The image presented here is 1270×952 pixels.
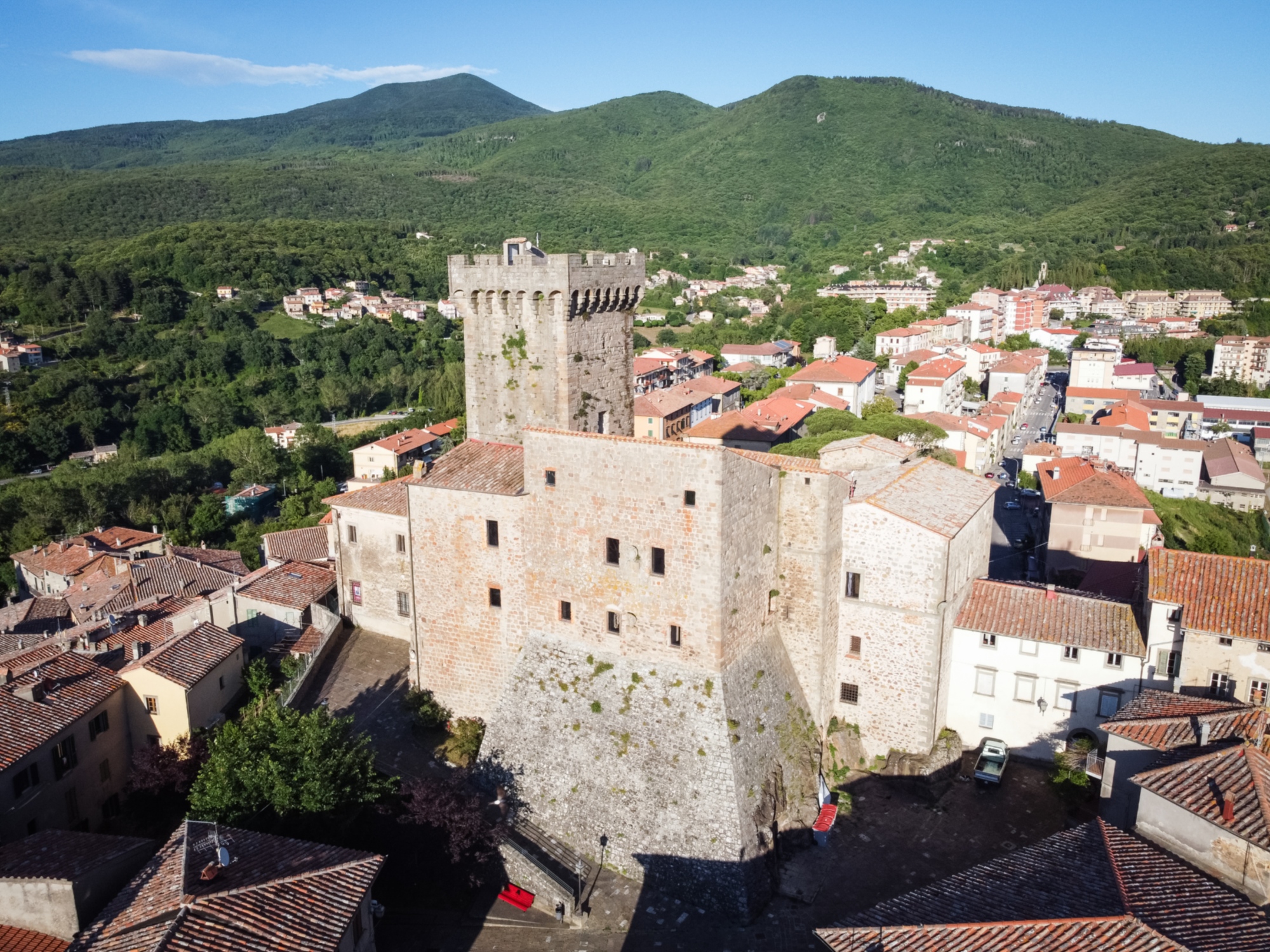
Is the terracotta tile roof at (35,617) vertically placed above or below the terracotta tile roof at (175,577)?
below

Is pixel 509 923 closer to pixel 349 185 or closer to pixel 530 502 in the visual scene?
pixel 530 502

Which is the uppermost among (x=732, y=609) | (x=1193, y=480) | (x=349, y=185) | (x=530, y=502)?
(x=349, y=185)

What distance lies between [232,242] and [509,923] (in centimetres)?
11337

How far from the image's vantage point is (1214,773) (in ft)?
54.7

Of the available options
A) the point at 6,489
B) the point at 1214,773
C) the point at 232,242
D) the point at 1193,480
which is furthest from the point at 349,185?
the point at 1214,773

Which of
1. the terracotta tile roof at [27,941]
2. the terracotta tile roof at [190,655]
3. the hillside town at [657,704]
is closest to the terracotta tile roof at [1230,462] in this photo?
the hillside town at [657,704]

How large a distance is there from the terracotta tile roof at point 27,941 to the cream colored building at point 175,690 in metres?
8.90

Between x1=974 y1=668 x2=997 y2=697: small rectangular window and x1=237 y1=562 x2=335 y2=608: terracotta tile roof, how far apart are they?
2042 centimetres

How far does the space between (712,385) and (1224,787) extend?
230 feet

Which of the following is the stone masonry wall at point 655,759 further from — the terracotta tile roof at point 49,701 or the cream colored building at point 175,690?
the terracotta tile roof at point 49,701

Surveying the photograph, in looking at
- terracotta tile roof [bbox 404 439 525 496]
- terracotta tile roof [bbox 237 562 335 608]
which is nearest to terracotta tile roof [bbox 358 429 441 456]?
terracotta tile roof [bbox 237 562 335 608]

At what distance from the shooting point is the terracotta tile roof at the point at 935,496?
76.7ft

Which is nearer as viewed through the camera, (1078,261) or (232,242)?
(232,242)

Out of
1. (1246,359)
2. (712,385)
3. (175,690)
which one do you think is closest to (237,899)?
(175,690)
